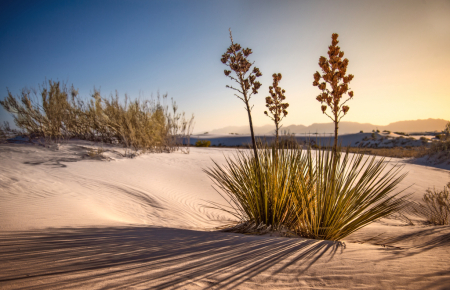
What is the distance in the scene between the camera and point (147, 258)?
4.88 feet

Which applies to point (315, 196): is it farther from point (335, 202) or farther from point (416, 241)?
point (416, 241)

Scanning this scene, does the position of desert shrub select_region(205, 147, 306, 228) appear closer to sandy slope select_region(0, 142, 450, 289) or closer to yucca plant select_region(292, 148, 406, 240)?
yucca plant select_region(292, 148, 406, 240)

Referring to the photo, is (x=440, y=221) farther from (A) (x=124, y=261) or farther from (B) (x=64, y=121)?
(B) (x=64, y=121)

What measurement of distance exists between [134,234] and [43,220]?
1537mm

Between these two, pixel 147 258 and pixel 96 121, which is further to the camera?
pixel 96 121

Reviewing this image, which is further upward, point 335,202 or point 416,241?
point 335,202

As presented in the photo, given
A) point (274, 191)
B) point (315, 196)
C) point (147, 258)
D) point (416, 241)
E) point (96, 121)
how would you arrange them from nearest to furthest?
1. point (147, 258)
2. point (416, 241)
3. point (315, 196)
4. point (274, 191)
5. point (96, 121)

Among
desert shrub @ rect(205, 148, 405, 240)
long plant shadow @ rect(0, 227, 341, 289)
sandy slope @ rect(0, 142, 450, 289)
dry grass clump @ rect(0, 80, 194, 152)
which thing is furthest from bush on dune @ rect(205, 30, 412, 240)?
dry grass clump @ rect(0, 80, 194, 152)

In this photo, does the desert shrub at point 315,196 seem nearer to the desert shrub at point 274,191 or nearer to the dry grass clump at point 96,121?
the desert shrub at point 274,191

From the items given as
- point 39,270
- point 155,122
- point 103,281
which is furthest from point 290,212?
point 155,122

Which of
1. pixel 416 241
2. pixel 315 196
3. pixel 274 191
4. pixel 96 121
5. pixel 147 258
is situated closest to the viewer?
pixel 147 258

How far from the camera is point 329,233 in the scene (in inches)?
82.4

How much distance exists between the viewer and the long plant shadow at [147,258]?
1.22 m

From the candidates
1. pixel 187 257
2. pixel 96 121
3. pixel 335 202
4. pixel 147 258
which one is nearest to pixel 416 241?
pixel 335 202
